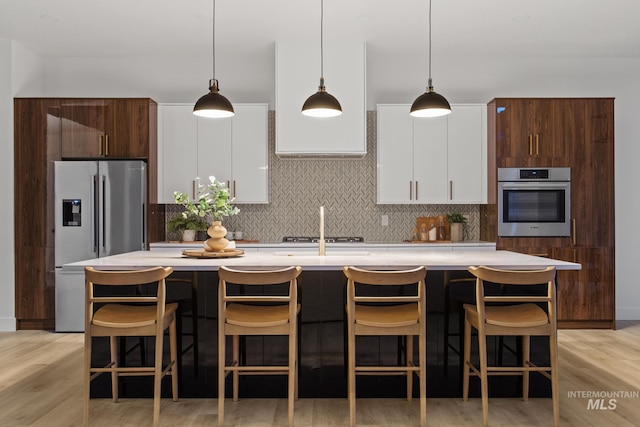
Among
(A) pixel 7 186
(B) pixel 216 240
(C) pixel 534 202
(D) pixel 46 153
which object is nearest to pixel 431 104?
(B) pixel 216 240

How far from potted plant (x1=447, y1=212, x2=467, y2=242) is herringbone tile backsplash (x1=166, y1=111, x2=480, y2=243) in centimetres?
17

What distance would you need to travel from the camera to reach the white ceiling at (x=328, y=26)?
4191 millimetres

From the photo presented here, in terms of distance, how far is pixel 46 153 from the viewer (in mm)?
5035

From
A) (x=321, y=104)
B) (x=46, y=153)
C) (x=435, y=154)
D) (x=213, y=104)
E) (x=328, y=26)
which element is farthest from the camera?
(x=435, y=154)

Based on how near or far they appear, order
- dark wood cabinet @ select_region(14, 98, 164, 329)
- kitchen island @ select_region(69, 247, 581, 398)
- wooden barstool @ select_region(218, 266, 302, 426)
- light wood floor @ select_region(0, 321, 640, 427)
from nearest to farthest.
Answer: wooden barstool @ select_region(218, 266, 302, 426) < light wood floor @ select_region(0, 321, 640, 427) < kitchen island @ select_region(69, 247, 581, 398) < dark wood cabinet @ select_region(14, 98, 164, 329)

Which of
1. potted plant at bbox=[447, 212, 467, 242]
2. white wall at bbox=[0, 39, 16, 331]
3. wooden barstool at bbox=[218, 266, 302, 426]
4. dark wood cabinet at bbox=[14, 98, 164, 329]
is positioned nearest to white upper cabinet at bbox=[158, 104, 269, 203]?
dark wood cabinet at bbox=[14, 98, 164, 329]

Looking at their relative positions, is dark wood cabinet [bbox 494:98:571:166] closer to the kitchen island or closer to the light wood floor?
the light wood floor

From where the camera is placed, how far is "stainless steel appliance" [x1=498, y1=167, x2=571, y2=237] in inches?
199

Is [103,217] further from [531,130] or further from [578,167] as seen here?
[578,167]

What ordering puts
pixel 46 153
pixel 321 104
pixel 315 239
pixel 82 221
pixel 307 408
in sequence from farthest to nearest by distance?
pixel 315 239, pixel 46 153, pixel 82 221, pixel 321 104, pixel 307 408

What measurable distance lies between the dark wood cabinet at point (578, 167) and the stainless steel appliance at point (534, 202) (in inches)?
2.6

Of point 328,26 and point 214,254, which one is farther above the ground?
point 328,26

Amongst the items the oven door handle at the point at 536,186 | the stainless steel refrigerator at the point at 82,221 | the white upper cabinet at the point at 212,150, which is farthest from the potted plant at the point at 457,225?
the stainless steel refrigerator at the point at 82,221

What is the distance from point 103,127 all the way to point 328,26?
8.36ft
